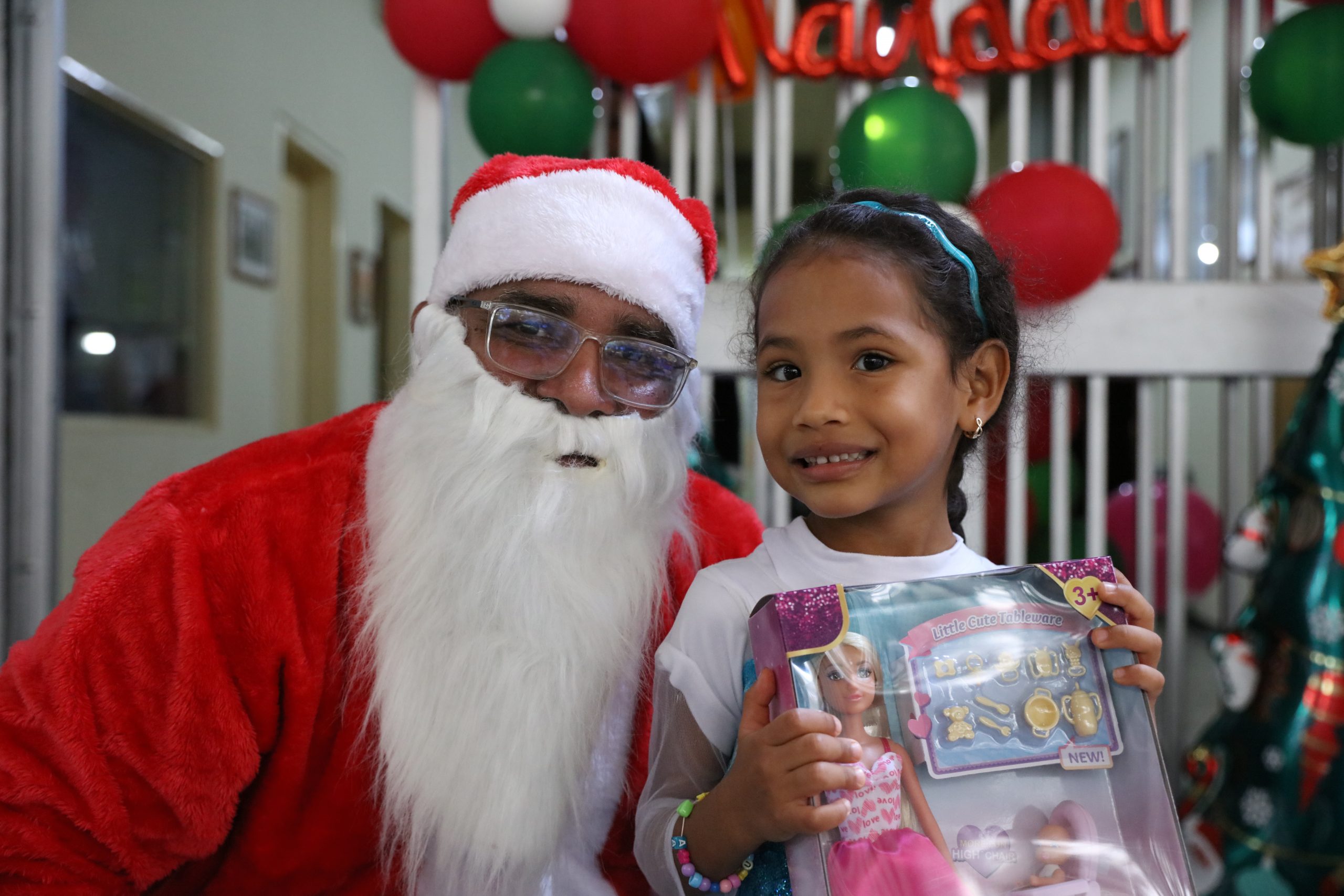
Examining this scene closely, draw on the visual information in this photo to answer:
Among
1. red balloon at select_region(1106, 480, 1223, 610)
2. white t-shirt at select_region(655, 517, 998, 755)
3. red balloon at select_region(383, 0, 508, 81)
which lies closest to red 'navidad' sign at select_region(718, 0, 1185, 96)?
red balloon at select_region(383, 0, 508, 81)

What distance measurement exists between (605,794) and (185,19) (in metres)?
3.83

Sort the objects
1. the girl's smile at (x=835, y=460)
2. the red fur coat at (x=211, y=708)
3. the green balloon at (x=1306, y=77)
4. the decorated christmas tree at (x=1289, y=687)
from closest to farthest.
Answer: the girl's smile at (x=835, y=460)
the red fur coat at (x=211, y=708)
the decorated christmas tree at (x=1289, y=687)
the green balloon at (x=1306, y=77)

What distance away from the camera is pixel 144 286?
12.6 feet

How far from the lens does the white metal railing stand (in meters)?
2.44

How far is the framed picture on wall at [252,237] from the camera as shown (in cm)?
431

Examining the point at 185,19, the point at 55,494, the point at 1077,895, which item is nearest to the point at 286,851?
the point at 1077,895

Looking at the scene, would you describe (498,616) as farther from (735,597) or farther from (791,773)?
(791,773)

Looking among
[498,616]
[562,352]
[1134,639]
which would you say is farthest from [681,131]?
[1134,639]

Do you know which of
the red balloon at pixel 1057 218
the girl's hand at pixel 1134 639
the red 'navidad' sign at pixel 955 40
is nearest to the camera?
the girl's hand at pixel 1134 639

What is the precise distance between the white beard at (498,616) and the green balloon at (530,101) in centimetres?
106

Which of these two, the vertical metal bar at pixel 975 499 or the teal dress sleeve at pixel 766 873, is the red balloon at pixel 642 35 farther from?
the teal dress sleeve at pixel 766 873

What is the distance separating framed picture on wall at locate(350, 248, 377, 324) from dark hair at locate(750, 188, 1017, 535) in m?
5.03

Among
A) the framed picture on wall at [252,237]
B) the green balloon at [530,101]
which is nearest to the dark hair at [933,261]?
the green balloon at [530,101]

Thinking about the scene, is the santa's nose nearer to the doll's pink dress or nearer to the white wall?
the doll's pink dress
